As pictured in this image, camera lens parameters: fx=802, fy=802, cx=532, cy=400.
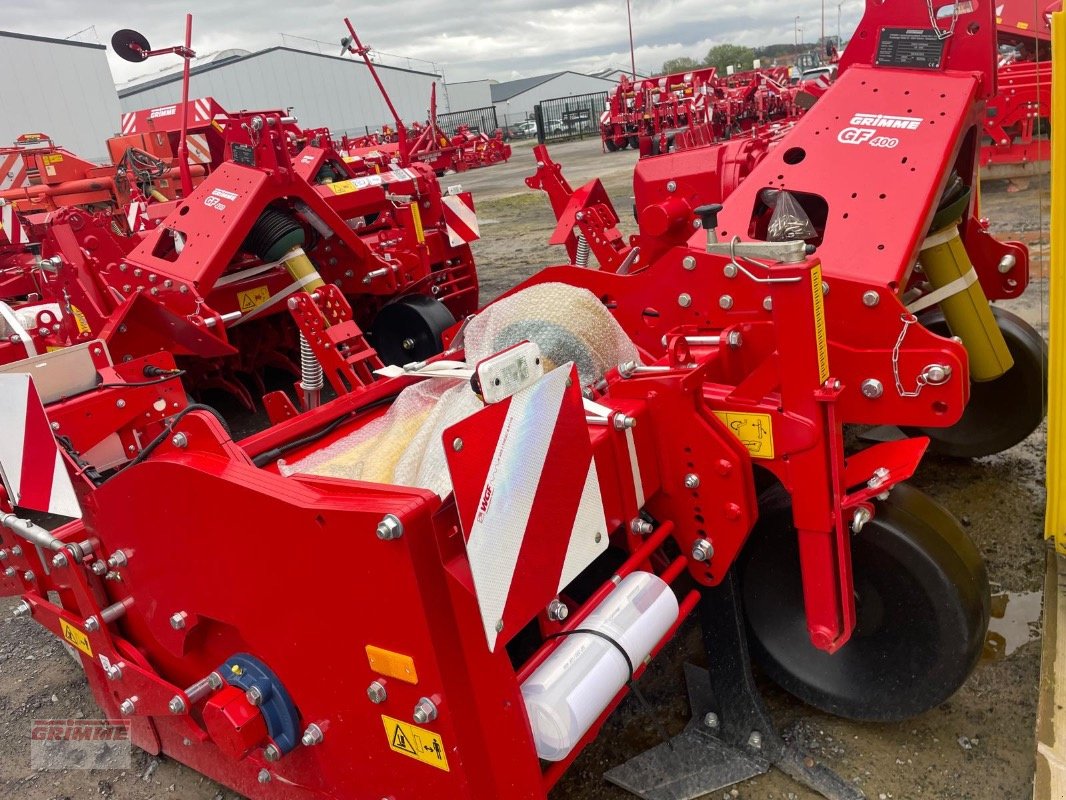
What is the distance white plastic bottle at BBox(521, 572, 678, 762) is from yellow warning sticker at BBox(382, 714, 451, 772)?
7.1 inches

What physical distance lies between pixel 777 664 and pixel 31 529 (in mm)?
2061

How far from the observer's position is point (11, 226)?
6.77 meters

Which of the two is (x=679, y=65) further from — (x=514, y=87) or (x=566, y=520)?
(x=566, y=520)

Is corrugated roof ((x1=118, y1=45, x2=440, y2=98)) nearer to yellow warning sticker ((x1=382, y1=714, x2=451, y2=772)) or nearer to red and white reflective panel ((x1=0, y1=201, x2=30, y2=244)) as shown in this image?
red and white reflective panel ((x1=0, y1=201, x2=30, y2=244))

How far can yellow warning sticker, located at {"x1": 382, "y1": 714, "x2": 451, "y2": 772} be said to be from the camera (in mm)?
1504

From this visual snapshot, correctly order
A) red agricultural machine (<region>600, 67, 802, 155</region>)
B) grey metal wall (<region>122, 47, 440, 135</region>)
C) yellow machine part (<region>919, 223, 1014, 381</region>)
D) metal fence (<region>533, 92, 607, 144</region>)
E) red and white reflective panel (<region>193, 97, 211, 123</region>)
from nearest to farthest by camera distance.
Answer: yellow machine part (<region>919, 223, 1014, 381</region>) → red and white reflective panel (<region>193, 97, 211, 123</region>) → red agricultural machine (<region>600, 67, 802, 155</region>) → metal fence (<region>533, 92, 607, 144</region>) → grey metal wall (<region>122, 47, 440, 135</region>)

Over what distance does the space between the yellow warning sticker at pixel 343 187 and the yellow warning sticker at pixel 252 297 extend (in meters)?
0.86

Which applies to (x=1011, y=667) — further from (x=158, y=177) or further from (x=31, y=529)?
(x=158, y=177)

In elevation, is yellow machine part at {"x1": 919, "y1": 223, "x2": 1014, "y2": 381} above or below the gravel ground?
above

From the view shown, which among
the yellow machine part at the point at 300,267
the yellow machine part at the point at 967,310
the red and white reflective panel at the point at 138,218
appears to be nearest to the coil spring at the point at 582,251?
the yellow machine part at the point at 300,267

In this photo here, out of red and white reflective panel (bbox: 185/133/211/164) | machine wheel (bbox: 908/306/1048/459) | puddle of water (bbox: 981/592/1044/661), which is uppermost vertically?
red and white reflective panel (bbox: 185/133/211/164)

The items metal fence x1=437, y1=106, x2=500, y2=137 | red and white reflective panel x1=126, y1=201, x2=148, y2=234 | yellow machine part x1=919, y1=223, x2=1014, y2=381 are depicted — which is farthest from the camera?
metal fence x1=437, y1=106, x2=500, y2=137

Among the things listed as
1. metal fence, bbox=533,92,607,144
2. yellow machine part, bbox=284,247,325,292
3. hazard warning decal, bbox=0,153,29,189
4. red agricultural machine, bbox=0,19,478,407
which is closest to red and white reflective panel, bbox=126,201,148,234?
red agricultural machine, bbox=0,19,478,407

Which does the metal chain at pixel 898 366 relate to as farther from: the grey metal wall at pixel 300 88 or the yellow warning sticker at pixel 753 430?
the grey metal wall at pixel 300 88
